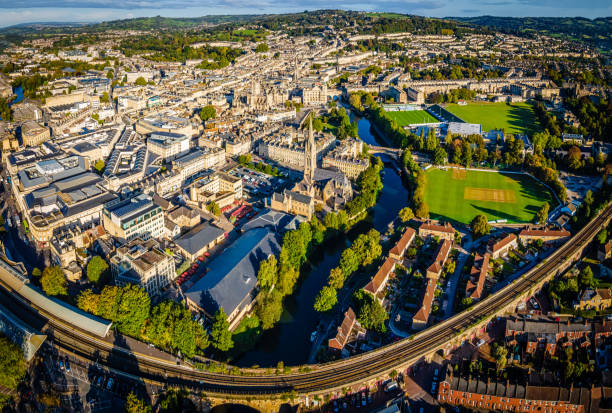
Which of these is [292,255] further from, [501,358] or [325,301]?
[501,358]

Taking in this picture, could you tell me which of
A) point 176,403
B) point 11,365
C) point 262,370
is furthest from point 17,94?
point 262,370

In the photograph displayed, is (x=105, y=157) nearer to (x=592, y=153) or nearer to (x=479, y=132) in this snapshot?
(x=479, y=132)

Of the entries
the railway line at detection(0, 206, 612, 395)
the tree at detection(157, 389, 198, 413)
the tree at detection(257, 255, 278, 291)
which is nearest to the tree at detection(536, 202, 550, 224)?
the railway line at detection(0, 206, 612, 395)

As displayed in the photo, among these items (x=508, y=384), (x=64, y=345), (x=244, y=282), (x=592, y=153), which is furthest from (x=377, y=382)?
(x=592, y=153)

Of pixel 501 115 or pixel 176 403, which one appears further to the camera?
pixel 501 115

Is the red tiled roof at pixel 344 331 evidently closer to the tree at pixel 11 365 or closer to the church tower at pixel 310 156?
the tree at pixel 11 365
